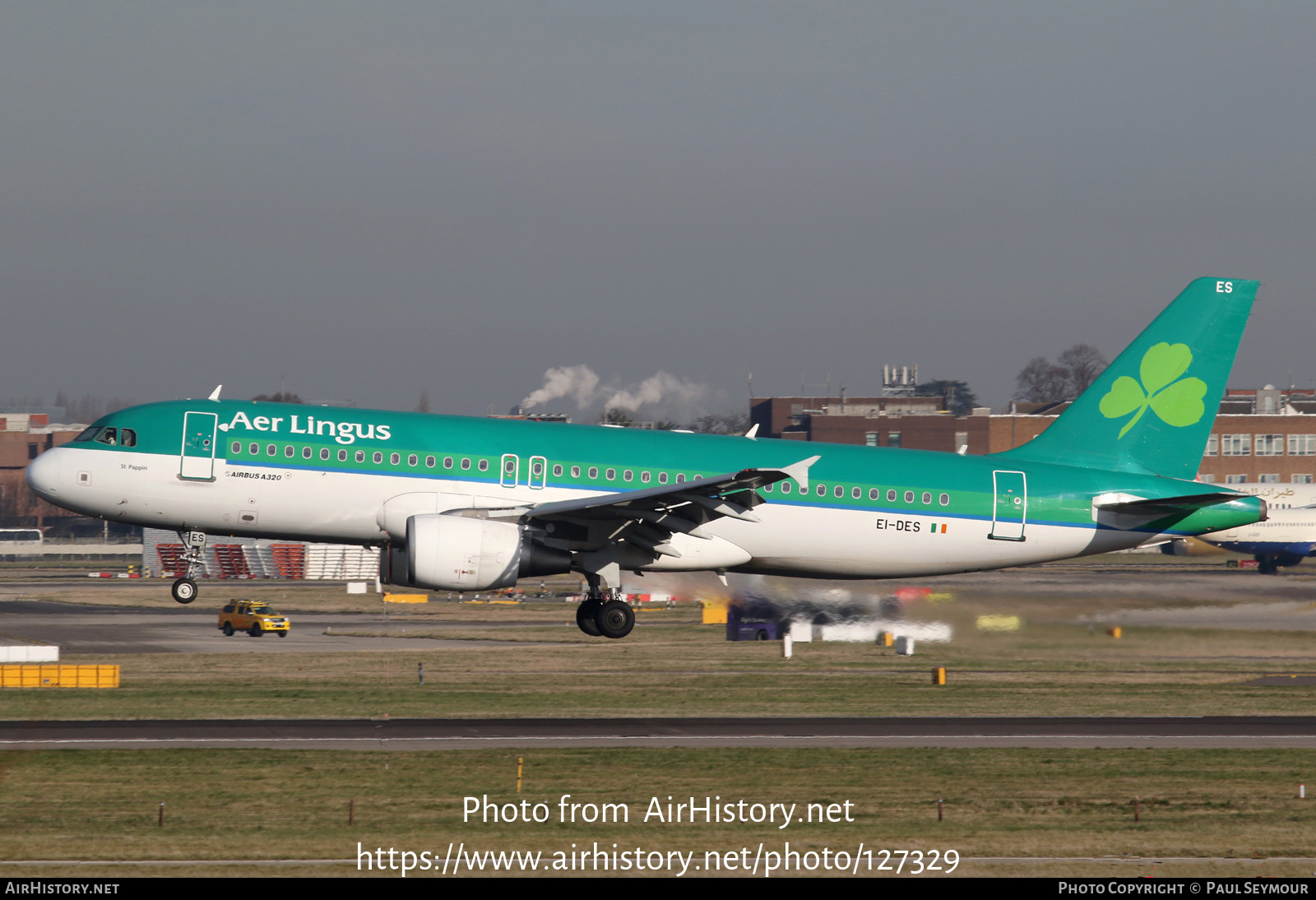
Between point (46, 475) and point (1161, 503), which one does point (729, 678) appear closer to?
point (1161, 503)

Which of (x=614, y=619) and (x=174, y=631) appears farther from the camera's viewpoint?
(x=174, y=631)

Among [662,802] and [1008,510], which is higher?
[1008,510]

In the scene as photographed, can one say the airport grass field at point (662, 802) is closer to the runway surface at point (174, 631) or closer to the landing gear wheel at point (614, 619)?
the landing gear wheel at point (614, 619)

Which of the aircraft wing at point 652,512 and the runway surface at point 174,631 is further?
the runway surface at point 174,631

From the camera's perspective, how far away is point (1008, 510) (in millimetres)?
36062

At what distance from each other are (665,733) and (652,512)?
27.5ft

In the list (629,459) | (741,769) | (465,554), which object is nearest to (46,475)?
Answer: (465,554)

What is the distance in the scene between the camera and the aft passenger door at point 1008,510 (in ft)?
118

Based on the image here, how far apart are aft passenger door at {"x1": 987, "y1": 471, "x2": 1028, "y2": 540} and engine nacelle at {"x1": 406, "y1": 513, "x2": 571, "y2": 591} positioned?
11799 mm

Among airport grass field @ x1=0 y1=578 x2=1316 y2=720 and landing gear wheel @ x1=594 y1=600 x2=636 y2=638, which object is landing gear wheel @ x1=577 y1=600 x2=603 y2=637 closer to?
landing gear wheel @ x1=594 y1=600 x2=636 y2=638

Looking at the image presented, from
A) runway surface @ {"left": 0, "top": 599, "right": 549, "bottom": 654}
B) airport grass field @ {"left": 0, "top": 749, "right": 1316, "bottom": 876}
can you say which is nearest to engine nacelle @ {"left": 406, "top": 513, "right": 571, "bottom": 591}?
airport grass field @ {"left": 0, "top": 749, "right": 1316, "bottom": 876}

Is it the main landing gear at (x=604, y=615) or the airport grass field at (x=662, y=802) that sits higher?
the main landing gear at (x=604, y=615)

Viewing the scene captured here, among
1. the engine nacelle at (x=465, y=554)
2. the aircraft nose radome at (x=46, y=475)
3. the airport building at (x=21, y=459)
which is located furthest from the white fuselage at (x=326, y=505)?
the airport building at (x=21, y=459)

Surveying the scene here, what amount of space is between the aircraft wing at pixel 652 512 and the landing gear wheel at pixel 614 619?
169 cm
